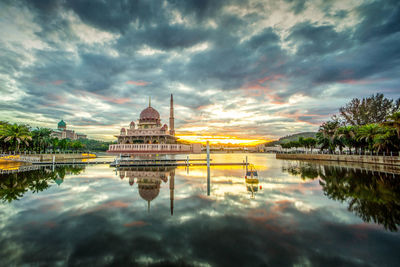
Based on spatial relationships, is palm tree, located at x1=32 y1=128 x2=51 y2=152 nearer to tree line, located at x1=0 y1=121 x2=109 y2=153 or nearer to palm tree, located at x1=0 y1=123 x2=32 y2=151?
tree line, located at x1=0 y1=121 x2=109 y2=153

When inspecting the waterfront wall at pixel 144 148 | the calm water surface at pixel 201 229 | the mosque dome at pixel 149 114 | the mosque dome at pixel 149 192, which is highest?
the mosque dome at pixel 149 114

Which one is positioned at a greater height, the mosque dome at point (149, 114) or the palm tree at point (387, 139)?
the mosque dome at point (149, 114)

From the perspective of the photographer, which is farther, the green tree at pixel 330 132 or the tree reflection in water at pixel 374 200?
the green tree at pixel 330 132

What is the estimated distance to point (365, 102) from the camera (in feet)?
222

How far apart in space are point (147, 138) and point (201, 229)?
338 feet

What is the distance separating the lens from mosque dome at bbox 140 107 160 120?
114938 mm

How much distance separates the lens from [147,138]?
10912cm

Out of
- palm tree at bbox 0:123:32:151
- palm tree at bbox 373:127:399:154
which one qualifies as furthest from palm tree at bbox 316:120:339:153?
palm tree at bbox 0:123:32:151

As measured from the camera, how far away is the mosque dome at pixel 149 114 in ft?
377

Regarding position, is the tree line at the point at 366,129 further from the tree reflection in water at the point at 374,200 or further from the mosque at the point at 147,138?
the mosque at the point at 147,138

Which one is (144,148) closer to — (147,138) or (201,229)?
(147,138)

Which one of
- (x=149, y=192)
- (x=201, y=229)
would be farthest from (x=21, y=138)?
(x=201, y=229)

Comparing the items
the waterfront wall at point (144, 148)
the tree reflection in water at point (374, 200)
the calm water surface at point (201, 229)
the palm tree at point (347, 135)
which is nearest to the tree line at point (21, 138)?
the waterfront wall at point (144, 148)

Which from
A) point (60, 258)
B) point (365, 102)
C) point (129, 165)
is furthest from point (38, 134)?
point (365, 102)
